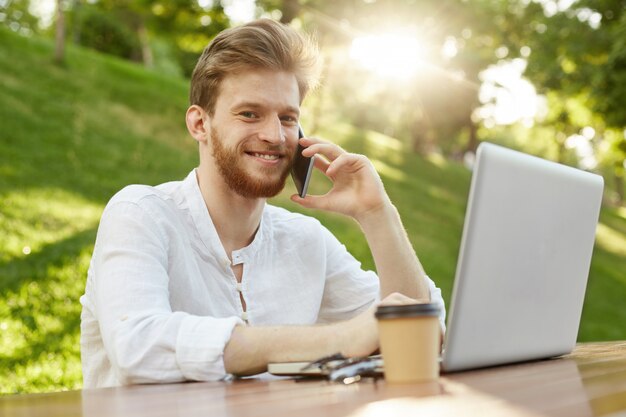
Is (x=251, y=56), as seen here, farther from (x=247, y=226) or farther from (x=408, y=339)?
(x=408, y=339)

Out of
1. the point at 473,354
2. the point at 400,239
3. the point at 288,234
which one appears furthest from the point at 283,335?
the point at 288,234

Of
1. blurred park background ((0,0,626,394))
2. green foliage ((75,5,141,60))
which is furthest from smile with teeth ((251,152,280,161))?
green foliage ((75,5,141,60))

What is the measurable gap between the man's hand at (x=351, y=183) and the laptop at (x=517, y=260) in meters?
0.74

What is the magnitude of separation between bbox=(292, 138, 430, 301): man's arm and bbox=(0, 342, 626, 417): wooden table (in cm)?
69

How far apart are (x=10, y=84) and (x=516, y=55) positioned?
12.3 meters

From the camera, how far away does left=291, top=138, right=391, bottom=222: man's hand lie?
2.53 m

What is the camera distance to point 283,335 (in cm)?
184

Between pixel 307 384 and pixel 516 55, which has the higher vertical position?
pixel 516 55

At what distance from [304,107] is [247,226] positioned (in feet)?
37.3

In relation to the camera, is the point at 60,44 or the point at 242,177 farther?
the point at 60,44

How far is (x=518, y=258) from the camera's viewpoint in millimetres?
1707

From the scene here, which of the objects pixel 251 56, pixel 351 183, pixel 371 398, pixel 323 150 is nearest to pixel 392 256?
pixel 351 183

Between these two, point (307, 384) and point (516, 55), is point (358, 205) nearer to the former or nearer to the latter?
point (307, 384)

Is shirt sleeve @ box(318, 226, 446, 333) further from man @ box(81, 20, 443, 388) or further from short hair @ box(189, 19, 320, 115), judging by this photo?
short hair @ box(189, 19, 320, 115)
